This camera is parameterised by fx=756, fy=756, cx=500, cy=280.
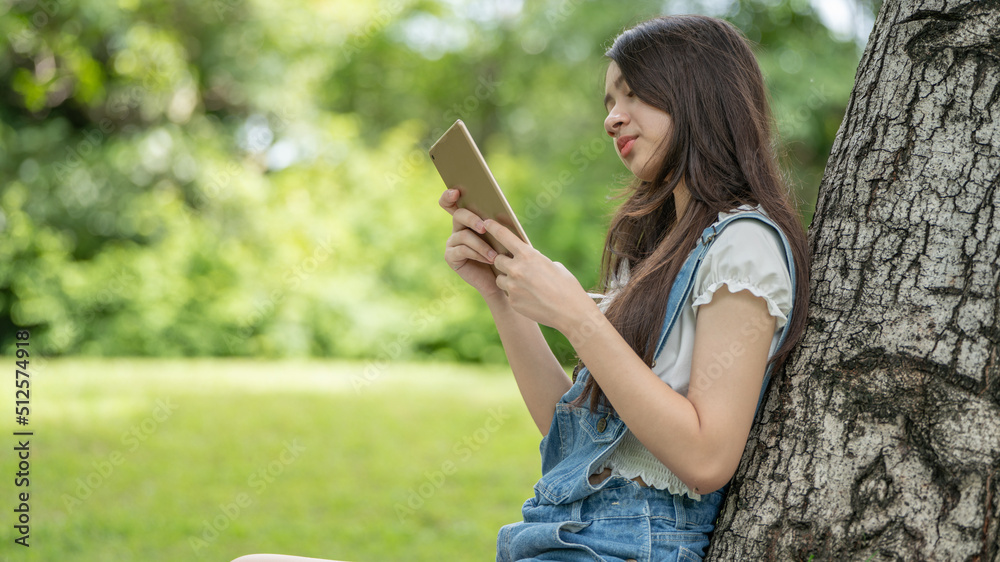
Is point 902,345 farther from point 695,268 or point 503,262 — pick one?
point 503,262

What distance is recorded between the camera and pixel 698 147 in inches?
52.3

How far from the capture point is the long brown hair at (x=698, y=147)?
1.28 metres

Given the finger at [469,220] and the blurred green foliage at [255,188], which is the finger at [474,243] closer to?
the finger at [469,220]

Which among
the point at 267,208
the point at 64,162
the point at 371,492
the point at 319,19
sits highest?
the point at 319,19

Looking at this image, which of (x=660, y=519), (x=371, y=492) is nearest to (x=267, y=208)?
(x=371, y=492)

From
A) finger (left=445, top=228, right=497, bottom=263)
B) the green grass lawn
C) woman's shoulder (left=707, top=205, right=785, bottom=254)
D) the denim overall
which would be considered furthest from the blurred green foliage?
woman's shoulder (left=707, top=205, right=785, bottom=254)

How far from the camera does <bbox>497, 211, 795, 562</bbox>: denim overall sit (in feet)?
4.02

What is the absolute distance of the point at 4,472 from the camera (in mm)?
4469

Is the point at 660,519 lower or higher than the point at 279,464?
higher

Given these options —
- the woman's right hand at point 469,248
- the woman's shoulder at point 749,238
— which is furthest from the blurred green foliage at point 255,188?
the woman's shoulder at point 749,238

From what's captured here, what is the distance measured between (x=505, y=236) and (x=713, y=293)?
364 mm

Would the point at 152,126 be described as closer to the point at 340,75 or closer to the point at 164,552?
the point at 340,75

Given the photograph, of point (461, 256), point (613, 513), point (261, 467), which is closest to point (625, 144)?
point (461, 256)

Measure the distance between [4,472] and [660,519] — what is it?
4595 mm
